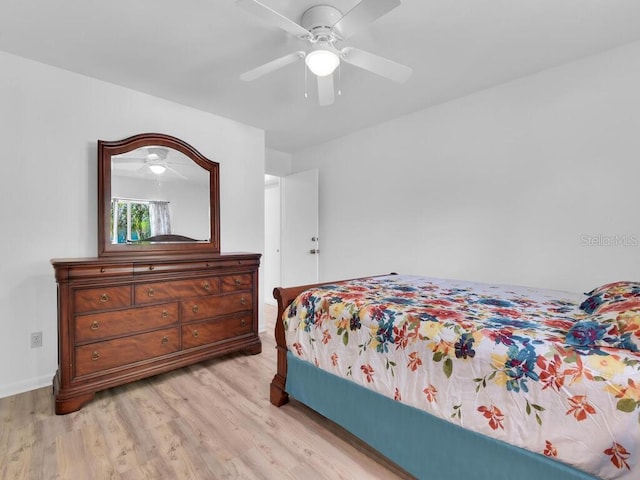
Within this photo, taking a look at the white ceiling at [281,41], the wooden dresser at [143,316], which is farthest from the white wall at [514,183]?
the wooden dresser at [143,316]

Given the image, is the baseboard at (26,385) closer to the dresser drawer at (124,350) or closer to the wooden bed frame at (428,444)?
the dresser drawer at (124,350)

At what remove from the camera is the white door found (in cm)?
428

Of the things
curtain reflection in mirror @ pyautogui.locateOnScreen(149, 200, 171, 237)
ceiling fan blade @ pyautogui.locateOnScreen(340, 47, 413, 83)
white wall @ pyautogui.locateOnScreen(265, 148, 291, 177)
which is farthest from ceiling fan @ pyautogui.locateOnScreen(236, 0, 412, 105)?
white wall @ pyautogui.locateOnScreen(265, 148, 291, 177)

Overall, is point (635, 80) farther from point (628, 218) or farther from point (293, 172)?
point (293, 172)

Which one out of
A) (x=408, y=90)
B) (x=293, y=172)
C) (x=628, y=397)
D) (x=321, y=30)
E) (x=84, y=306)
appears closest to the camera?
(x=628, y=397)

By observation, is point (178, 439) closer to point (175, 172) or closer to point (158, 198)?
point (158, 198)

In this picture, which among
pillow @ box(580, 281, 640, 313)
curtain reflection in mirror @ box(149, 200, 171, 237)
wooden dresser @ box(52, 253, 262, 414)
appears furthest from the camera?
curtain reflection in mirror @ box(149, 200, 171, 237)

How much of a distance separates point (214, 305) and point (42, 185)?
62.4 inches

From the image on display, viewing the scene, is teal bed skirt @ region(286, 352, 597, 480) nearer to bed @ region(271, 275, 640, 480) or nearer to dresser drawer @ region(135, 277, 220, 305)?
bed @ region(271, 275, 640, 480)

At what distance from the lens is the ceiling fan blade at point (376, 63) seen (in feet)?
5.96

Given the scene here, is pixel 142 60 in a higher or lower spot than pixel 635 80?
higher

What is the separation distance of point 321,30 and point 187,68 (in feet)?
4.03

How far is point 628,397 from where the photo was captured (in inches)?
35.1

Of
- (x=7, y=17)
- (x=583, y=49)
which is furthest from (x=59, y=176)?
(x=583, y=49)
